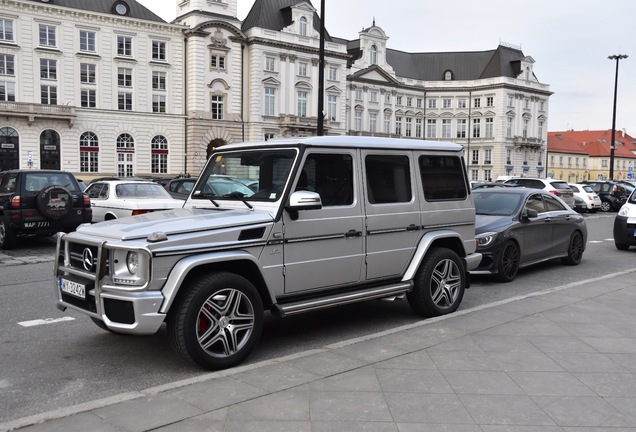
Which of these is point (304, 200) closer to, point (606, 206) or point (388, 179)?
point (388, 179)

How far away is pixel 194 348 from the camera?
16.4 ft

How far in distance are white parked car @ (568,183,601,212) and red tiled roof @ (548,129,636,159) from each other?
272 ft

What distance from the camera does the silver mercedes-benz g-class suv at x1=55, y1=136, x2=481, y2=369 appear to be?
4.96 metres

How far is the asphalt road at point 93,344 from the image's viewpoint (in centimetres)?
485

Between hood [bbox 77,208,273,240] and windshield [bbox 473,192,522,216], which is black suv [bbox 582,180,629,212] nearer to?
windshield [bbox 473,192,522,216]

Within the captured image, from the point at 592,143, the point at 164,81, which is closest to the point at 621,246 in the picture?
the point at 164,81

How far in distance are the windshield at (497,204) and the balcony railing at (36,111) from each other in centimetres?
5144

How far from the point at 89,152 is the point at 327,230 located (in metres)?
57.8

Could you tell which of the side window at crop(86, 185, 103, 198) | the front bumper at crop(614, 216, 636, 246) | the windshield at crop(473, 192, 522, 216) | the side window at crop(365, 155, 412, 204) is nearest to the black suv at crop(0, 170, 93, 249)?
the side window at crop(86, 185, 103, 198)

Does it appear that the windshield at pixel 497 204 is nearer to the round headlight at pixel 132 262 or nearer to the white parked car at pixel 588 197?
the round headlight at pixel 132 262

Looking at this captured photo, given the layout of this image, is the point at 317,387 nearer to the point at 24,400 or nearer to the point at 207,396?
the point at 207,396

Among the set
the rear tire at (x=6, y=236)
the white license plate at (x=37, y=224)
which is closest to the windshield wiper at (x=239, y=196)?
the white license plate at (x=37, y=224)

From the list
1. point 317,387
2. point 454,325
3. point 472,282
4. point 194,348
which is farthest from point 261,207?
point 472,282

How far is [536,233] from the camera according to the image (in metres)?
11.0
